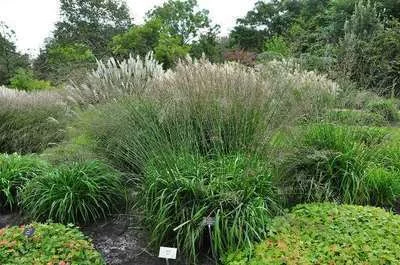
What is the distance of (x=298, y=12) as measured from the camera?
2272cm

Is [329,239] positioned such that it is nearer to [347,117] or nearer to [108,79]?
[347,117]

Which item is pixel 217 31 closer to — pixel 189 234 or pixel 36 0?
pixel 36 0

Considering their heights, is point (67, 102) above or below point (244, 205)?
above

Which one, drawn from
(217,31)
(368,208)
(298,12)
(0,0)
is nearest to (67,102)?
(368,208)

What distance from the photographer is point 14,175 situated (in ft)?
13.6

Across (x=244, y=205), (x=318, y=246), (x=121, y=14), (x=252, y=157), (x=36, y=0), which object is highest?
(x=121, y=14)

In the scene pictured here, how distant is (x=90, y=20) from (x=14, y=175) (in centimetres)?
2231

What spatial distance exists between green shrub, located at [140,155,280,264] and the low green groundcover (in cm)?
13

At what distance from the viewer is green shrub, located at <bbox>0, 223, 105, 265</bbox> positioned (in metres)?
2.38

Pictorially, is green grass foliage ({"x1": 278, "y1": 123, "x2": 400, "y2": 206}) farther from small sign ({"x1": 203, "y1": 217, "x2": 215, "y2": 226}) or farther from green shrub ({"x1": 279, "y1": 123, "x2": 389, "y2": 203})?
small sign ({"x1": 203, "y1": 217, "x2": 215, "y2": 226})

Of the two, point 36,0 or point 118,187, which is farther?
point 36,0

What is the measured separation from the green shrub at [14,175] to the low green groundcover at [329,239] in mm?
2367

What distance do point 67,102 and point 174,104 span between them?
419cm

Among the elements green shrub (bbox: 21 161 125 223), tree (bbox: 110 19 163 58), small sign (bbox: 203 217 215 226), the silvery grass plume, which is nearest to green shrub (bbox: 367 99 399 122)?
small sign (bbox: 203 217 215 226)
